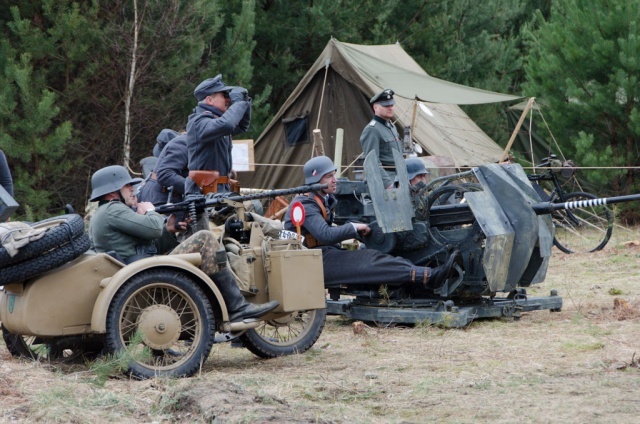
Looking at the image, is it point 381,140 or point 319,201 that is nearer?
point 319,201

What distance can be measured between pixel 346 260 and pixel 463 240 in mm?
914

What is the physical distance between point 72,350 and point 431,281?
2935 millimetres

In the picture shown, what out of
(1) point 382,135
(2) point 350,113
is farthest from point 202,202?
(2) point 350,113

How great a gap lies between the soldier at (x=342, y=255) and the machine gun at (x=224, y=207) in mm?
1019

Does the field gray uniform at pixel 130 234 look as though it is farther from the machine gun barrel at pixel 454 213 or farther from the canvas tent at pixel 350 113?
the canvas tent at pixel 350 113

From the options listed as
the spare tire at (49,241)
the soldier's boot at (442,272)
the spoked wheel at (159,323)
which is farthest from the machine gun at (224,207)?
the soldier's boot at (442,272)

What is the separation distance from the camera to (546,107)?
56.6 ft

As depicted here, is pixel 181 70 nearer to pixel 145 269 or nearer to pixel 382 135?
pixel 382 135

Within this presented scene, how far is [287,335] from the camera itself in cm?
752

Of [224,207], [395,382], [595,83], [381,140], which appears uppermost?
[595,83]

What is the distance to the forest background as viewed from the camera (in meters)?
13.8

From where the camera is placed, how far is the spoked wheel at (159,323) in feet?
20.1

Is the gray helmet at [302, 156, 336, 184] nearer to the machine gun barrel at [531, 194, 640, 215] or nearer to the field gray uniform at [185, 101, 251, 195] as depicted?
the field gray uniform at [185, 101, 251, 195]

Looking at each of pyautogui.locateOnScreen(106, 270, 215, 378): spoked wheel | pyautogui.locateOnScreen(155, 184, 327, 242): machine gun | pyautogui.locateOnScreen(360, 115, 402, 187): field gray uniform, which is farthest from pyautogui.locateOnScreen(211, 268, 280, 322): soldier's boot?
pyautogui.locateOnScreen(360, 115, 402, 187): field gray uniform
